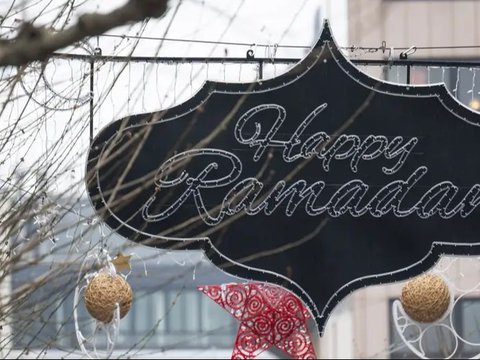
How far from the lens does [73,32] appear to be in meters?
4.59

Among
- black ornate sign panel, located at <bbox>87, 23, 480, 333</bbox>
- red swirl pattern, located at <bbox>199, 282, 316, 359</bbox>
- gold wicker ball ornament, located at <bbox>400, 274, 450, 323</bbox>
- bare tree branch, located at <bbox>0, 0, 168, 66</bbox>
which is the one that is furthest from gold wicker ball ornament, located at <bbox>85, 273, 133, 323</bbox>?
bare tree branch, located at <bbox>0, 0, 168, 66</bbox>

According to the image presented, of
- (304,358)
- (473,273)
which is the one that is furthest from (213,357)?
(304,358)

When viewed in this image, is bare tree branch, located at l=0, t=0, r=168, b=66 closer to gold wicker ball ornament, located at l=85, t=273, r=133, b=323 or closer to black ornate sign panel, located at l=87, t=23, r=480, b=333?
black ornate sign panel, located at l=87, t=23, r=480, b=333

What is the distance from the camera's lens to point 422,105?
10227 mm

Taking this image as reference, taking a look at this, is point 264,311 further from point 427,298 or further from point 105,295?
point 427,298

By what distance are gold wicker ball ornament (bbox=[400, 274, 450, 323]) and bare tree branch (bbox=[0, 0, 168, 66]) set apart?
653 centimetres

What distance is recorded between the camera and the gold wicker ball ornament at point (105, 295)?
1051cm

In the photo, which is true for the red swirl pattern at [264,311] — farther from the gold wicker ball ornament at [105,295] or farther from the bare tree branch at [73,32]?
the bare tree branch at [73,32]

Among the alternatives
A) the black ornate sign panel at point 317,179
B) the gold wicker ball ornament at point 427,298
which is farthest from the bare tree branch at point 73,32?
the gold wicker ball ornament at point 427,298

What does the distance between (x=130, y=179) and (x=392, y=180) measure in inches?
68.7

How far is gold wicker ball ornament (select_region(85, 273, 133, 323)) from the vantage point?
414 inches

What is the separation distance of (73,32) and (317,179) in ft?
18.1

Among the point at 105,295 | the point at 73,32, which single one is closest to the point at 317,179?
the point at 105,295

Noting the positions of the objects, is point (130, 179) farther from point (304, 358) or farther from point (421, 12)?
point (421, 12)
